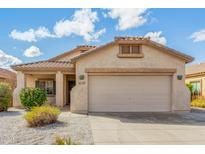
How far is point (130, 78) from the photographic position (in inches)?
556

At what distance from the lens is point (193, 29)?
1675 centimetres

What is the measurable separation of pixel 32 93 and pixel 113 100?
5467mm

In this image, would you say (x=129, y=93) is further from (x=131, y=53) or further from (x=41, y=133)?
(x=41, y=133)

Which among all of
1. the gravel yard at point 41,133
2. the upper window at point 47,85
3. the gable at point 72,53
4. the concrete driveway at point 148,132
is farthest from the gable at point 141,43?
the gable at point 72,53

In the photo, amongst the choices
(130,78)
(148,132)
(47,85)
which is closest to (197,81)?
(130,78)

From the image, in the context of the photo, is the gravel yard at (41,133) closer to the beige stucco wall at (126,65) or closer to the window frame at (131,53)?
the beige stucco wall at (126,65)

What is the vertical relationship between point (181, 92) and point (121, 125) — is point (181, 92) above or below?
above

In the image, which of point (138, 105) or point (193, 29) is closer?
point (138, 105)

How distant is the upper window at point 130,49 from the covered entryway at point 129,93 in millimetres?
1587

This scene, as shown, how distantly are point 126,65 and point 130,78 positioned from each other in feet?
3.03

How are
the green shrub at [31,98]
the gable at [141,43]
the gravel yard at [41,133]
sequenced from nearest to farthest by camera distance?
1. the gravel yard at [41,133]
2. the gable at [141,43]
3. the green shrub at [31,98]

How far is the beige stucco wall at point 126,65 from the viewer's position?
13.7 meters
